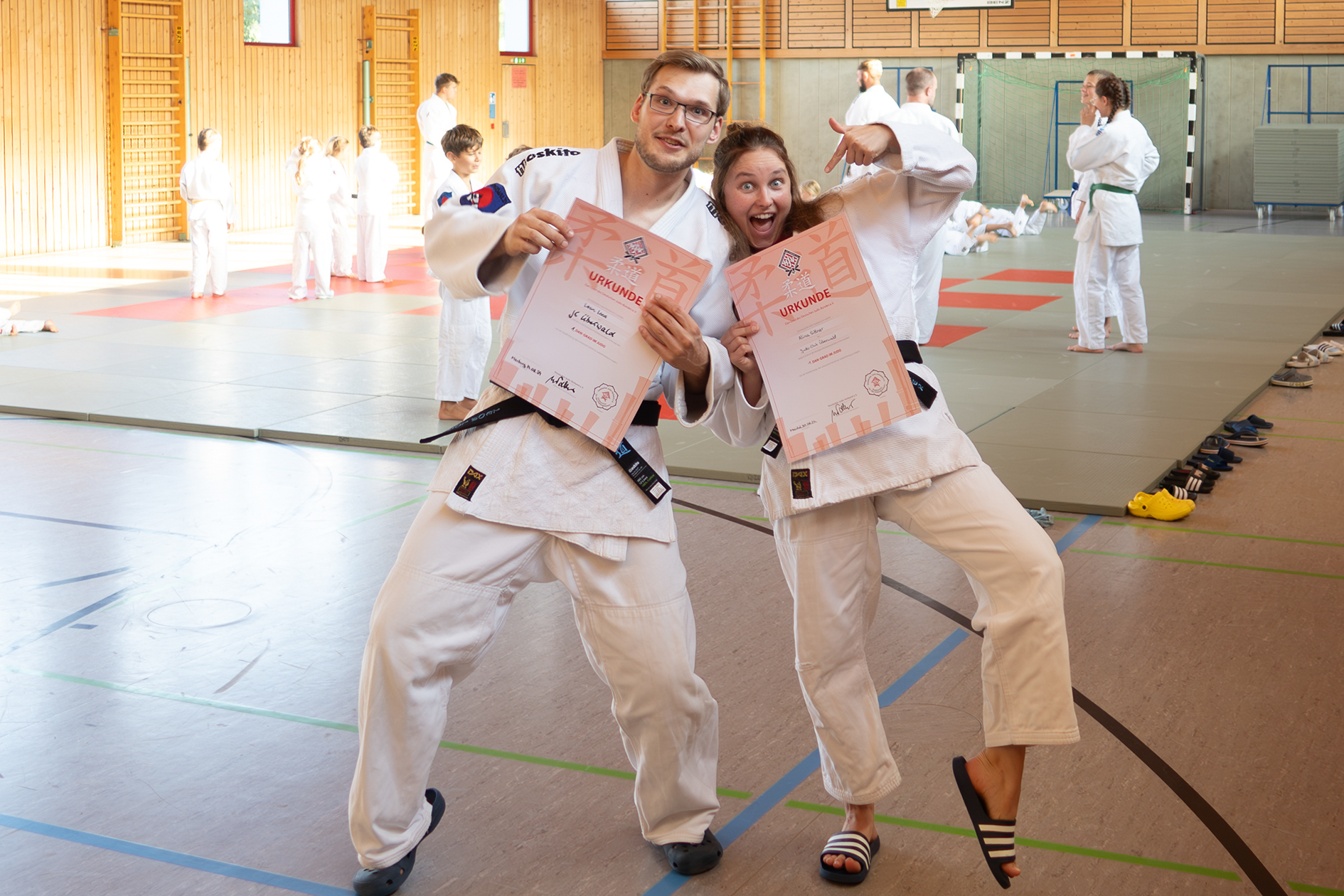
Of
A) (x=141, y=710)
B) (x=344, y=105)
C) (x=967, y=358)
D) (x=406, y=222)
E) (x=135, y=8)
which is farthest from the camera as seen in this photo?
(x=406, y=222)

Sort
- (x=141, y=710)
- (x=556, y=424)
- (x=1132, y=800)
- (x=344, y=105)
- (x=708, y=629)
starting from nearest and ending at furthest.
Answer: (x=556, y=424) → (x=1132, y=800) → (x=141, y=710) → (x=708, y=629) → (x=344, y=105)

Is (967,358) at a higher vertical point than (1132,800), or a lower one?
higher

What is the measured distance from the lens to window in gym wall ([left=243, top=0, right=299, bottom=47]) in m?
18.6

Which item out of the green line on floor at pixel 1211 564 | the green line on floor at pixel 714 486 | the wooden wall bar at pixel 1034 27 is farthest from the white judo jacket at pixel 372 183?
the wooden wall bar at pixel 1034 27

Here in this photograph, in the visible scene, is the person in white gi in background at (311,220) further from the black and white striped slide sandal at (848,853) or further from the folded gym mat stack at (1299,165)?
the folded gym mat stack at (1299,165)

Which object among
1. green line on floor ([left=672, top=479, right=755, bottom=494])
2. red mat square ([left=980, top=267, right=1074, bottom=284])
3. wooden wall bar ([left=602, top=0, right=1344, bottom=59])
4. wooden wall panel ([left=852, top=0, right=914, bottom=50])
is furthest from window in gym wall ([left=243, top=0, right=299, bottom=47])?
green line on floor ([left=672, top=479, right=755, bottom=494])

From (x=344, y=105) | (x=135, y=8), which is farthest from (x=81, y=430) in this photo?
(x=344, y=105)

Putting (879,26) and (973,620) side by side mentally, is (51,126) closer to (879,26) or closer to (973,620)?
(879,26)

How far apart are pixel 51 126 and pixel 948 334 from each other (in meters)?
11.5

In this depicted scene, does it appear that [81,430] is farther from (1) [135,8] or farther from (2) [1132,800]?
(1) [135,8]

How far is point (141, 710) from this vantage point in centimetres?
369

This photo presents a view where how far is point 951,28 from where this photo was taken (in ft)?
75.6

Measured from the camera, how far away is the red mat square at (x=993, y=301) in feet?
40.0

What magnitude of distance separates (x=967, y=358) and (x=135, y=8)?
12591 millimetres
